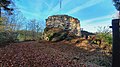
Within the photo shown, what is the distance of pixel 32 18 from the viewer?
1878cm

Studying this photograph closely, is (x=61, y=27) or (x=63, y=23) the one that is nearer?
(x=61, y=27)

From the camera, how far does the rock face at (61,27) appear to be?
12751 millimetres

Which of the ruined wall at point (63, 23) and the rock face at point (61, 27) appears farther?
the ruined wall at point (63, 23)

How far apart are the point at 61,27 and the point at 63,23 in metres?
0.46

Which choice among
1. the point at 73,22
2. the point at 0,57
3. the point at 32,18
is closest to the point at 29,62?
the point at 0,57

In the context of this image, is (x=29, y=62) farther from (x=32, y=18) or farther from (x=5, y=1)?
(x=32, y=18)

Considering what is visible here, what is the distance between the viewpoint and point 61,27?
14.0 meters

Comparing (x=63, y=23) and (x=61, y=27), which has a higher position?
(x=63, y=23)

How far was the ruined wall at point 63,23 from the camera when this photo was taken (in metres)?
14.1

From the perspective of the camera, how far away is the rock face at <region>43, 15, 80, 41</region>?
1275cm

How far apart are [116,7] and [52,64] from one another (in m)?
11.0

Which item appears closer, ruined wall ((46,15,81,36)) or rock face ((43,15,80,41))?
rock face ((43,15,80,41))

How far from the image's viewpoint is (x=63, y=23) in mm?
14359

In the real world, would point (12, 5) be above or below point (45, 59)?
above
